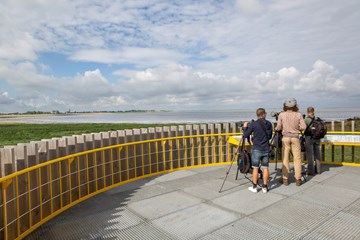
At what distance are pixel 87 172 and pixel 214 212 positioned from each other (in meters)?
2.84

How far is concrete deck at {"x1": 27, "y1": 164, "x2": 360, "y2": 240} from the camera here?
4.14 m

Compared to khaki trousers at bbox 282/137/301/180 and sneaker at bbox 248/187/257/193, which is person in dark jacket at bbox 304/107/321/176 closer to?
khaki trousers at bbox 282/137/301/180

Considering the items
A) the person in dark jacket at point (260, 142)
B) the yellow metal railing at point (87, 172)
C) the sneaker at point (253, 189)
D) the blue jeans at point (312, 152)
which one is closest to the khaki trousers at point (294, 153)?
the person in dark jacket at point (260, 142)

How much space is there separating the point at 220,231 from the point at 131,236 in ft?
4.35

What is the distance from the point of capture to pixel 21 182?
4.27m

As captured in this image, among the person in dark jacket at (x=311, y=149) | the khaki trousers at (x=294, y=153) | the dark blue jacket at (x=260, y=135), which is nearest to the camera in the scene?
the dark blue jacket at (x=260, y=135)

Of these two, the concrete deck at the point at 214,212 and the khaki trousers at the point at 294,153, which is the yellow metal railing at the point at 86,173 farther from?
the khaki trousers at the point at 294,153

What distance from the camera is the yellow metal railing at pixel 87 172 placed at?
4.09 metres

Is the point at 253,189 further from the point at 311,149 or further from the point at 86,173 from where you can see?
the point at 86,173

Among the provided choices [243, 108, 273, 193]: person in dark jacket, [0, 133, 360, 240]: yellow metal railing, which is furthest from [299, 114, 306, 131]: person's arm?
[0, 133, 360, 240]: yellow metal railing

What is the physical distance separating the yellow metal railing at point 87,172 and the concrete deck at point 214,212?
0.29 m

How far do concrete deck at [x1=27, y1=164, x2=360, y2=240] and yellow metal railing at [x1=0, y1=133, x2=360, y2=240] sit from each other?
291mm

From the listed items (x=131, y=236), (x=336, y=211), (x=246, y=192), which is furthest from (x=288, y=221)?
(x=131, y=236)

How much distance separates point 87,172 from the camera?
19.5ft
